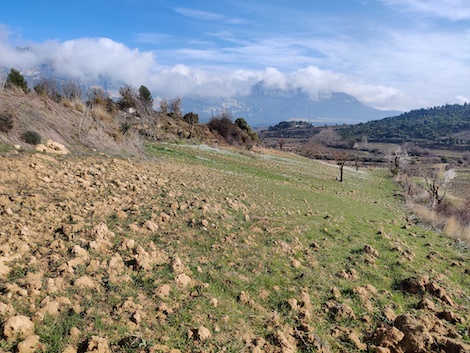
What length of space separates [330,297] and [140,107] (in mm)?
41653

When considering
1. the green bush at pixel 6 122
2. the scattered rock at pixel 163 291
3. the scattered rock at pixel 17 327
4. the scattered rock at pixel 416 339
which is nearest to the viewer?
the scattered rock at pixel 17 327

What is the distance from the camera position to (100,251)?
6051mm

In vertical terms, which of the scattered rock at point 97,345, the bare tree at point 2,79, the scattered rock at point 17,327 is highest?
the bare tree at point 2,79

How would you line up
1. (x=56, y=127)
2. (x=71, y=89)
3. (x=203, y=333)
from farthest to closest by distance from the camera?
1. (x=71, y=89)
2. (x=56, y=127)
3. (x=203, y=333)

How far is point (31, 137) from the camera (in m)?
11.8

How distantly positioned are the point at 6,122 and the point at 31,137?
88 centimetres

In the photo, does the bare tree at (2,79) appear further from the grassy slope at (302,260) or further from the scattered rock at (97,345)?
the scattered rock at (97,345)

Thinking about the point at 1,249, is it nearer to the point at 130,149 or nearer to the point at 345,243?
the point at 345,243

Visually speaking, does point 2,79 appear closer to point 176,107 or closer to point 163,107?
point 163,107

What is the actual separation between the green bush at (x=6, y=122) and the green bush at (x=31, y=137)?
1.69ft

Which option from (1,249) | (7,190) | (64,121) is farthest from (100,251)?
(64,121)

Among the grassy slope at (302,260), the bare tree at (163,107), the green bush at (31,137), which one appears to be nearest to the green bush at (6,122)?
Result: the green bush at (31,137)

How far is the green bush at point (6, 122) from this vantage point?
436 inches

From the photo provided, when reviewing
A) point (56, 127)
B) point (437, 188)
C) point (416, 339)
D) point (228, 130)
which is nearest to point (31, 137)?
point (56, 127)
